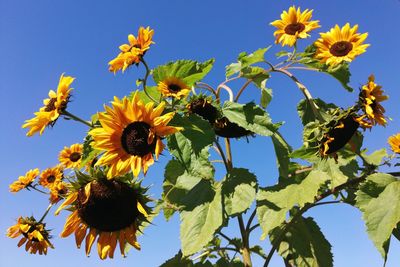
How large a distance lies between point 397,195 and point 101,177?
1.85 metres

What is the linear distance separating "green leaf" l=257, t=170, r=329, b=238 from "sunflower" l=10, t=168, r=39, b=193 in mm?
3874

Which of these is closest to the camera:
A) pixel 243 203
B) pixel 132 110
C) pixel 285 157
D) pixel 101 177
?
pixel 132 110

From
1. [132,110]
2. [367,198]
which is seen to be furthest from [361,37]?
[132,110]

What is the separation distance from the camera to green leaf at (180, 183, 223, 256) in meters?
2.91

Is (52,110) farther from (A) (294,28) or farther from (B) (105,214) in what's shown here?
(A) (294,28)

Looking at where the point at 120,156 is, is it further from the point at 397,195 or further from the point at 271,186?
the point at 397,195

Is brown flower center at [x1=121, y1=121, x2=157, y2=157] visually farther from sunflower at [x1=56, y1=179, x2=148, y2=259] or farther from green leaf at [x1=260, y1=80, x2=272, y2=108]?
green leaf at [x1=260, y1=80, x2=272, y2=108]

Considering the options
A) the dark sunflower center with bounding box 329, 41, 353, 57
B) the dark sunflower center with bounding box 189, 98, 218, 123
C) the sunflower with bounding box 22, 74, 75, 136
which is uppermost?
the dark sunflower center with bounding box 329, 41, 353, 57

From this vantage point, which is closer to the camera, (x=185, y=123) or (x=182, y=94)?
(x=185, y=123)

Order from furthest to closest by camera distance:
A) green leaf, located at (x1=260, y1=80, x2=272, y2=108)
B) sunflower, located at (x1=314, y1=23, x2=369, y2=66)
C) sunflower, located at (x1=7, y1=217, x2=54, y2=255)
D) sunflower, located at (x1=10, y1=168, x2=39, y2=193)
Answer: sunflower, located at (x1=10, y1=168, x2=39, y2=193)
sunflower, located at (x1=7, y1=217, x2=54, y2=255)
green leaf, located at (x1=260, y1=80, x2=272, y2=108)
sunflower, located at (x1=314, y1=23, x2=369, y2=66)

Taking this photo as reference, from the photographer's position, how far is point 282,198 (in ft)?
9.99

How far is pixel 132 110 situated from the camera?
8.60 ft

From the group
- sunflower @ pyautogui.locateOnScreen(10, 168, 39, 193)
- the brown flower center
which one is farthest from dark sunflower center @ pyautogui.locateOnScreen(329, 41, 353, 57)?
sunflower @ pyautogui.locateOnScreen(10, 168, 39, 193)

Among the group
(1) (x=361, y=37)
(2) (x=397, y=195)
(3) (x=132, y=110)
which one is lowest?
(2) (x=397, y=195)
